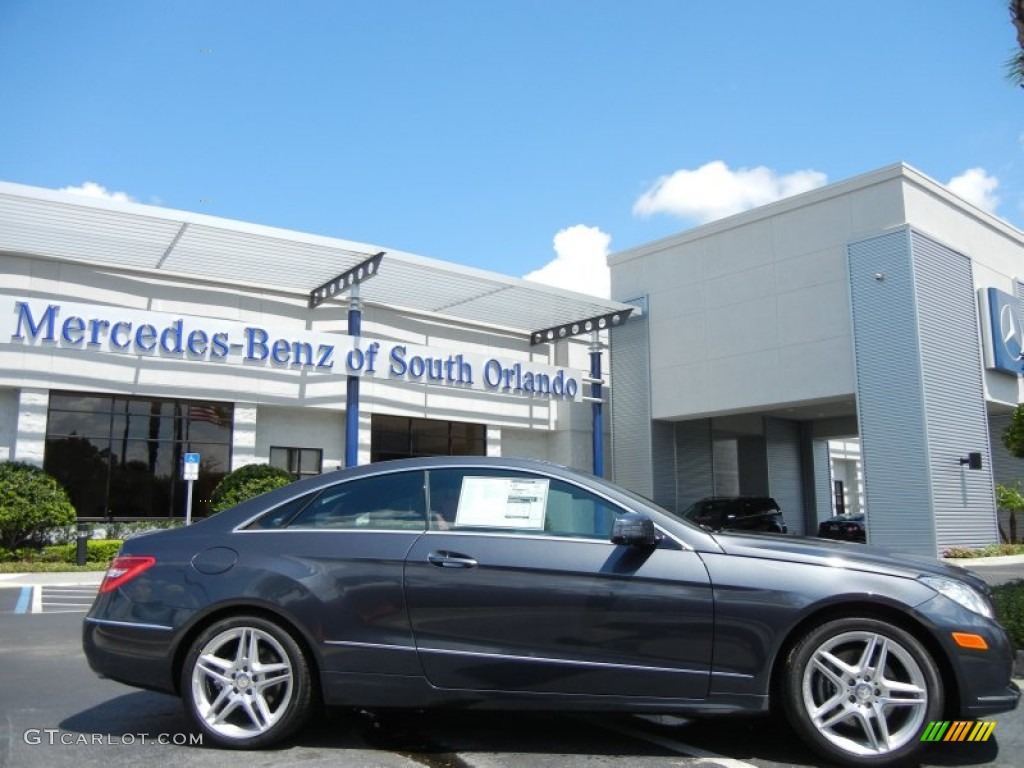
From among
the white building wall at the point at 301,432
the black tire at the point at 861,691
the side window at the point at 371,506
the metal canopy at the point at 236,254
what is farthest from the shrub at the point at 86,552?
the black tire at the point at 861,691

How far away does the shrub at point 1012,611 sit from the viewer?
6547 mm

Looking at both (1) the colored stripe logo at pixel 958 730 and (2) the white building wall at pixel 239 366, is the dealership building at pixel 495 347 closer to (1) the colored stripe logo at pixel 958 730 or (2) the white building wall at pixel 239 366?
(2) the white building wall at pixel 239 366

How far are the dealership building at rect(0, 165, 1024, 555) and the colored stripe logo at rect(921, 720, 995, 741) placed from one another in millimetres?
16942

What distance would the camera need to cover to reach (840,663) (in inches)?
157

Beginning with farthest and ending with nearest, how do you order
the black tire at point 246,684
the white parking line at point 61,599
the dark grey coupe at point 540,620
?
the white parking line at point 61,599, the black tire at point 246,684, the dark grey coupe at point 540,620

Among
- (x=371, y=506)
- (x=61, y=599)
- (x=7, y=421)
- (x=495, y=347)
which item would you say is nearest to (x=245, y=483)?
(x=7, y=421)

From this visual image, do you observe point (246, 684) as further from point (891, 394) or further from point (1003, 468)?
point (1003, 468)

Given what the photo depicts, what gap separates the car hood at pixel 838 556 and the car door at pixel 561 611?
0.26m

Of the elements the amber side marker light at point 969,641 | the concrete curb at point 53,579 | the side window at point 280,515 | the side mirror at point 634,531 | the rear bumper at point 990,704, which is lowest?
the concrete curb at point 53,579

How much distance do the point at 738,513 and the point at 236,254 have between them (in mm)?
13757

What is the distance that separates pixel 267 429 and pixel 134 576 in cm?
1801

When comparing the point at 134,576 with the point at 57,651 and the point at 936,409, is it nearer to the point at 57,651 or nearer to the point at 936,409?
the point at 57,651

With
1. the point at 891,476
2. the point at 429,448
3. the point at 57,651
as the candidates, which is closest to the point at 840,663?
the point at 57,651

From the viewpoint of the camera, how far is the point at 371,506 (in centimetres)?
460
